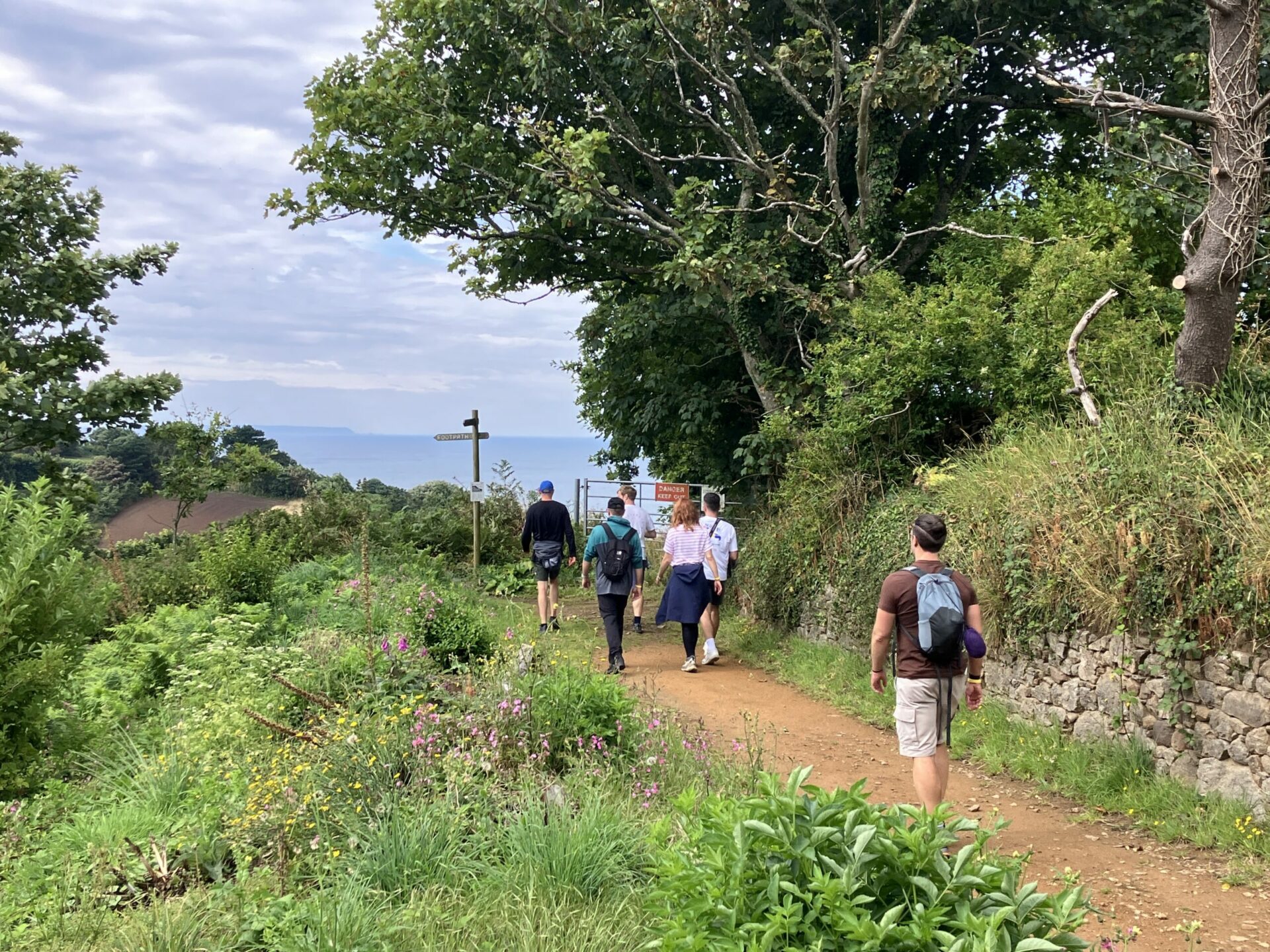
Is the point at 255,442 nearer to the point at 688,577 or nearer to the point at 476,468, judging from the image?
the point at 476,468

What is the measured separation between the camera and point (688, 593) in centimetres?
937

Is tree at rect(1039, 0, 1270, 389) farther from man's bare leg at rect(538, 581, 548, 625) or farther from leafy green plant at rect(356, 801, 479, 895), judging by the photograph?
man's bare leg at rect(538, 581, 548, 625)

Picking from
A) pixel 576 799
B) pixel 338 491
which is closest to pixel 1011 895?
pixel 576 799

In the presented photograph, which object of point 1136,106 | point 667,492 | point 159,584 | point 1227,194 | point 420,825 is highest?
point 1136,106

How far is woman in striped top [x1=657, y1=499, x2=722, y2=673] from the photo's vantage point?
938cm

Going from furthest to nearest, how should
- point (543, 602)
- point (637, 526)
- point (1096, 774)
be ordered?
point (637, 526) < point (543, 602) < point (1096, 774)

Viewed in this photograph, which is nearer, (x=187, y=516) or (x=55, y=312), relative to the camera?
(x=55, y=312)

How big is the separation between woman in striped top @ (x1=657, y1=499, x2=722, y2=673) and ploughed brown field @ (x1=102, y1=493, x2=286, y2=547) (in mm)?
11098

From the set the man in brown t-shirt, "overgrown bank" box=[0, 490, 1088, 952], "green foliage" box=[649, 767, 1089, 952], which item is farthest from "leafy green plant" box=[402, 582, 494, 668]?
"green foliage" box=[649, 767, 1089, 952]

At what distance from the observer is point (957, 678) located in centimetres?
480

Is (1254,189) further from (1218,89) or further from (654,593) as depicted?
(654,593)

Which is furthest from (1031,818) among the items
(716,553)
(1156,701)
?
(716,553)

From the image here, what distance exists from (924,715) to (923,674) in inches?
8.8

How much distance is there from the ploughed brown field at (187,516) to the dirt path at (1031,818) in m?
12.3
